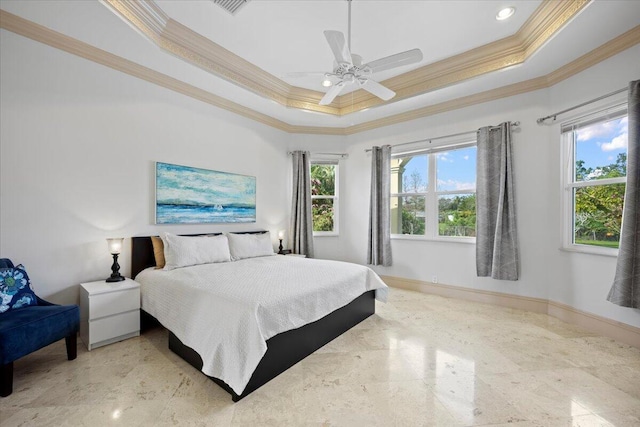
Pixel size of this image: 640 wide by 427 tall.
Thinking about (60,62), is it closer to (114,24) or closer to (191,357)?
(114,24)

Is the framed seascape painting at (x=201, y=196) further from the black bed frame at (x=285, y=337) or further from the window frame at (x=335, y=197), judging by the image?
the window frame at (x=335, y=197)

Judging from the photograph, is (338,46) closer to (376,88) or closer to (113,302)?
(376,88)

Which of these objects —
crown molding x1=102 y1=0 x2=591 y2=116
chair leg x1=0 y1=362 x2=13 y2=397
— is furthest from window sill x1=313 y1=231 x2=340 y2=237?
chair leg x1=0 y1=362 x2=13 y2=397

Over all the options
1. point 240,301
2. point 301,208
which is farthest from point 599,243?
point 301,208

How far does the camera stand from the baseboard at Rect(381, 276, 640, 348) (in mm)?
2531

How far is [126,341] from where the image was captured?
2531 mm

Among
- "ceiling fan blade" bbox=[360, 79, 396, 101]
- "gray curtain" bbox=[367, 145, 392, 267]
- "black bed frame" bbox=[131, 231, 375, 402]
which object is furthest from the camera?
"gray curtain" bbox=[367, 145, 392, 267]

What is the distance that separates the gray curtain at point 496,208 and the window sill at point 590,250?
1.64 feet

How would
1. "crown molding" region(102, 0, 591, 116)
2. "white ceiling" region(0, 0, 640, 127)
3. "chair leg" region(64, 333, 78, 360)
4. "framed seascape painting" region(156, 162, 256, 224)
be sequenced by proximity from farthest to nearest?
"framed seascape painting" region(156, 162, 256, 224), "crown molding" region(102, 0, 591, 116), "white ceiling" region(0, 0, 640, 127), "chair leg" region(64, 333, 78, 360)

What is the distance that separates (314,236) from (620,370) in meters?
3.84

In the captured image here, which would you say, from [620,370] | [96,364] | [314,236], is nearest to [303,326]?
[96,364]

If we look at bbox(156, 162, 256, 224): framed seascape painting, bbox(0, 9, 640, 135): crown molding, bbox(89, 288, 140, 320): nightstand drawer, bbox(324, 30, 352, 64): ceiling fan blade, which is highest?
bbox(0, 9, 640, 135): crown molding

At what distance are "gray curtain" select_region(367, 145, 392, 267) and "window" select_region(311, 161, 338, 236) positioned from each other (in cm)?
81

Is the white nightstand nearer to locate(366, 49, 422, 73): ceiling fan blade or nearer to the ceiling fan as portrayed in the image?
the ceiling fan
